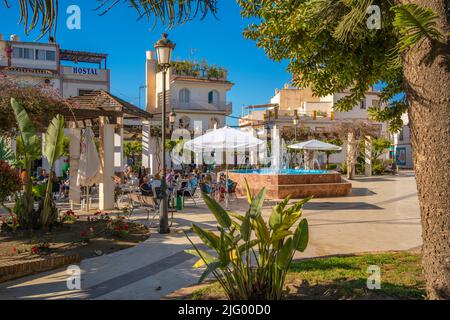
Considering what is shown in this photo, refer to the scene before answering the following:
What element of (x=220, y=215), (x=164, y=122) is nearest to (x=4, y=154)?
(x=164, y=122)

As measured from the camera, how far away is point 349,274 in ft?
16.1

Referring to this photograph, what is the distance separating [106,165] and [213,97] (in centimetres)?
3317

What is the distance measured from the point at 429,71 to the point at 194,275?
3715 millimetres

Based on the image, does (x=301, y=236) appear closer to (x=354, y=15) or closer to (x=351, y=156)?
(x=354, y=15)

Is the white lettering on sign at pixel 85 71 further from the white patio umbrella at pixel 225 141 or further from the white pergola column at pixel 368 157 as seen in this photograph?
the white patio umbrella at pixel 225 141

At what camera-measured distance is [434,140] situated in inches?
134

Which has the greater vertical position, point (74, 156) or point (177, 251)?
point (74, 156)

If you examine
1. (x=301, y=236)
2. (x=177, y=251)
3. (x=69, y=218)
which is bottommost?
(x=177, y=251)

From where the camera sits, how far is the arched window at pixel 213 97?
43.5 metres

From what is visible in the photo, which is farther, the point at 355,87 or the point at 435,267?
the point at 355,87

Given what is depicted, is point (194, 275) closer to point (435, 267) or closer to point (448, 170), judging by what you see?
point (435, 267)

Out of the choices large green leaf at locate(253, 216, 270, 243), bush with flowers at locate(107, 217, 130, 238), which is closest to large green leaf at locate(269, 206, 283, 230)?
large green leaf at locate(253, 216, 270, 243)

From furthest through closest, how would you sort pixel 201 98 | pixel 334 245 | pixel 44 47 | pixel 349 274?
pixel 201 98
pixel 44 47
pixel 334 245
pixel 349 274
